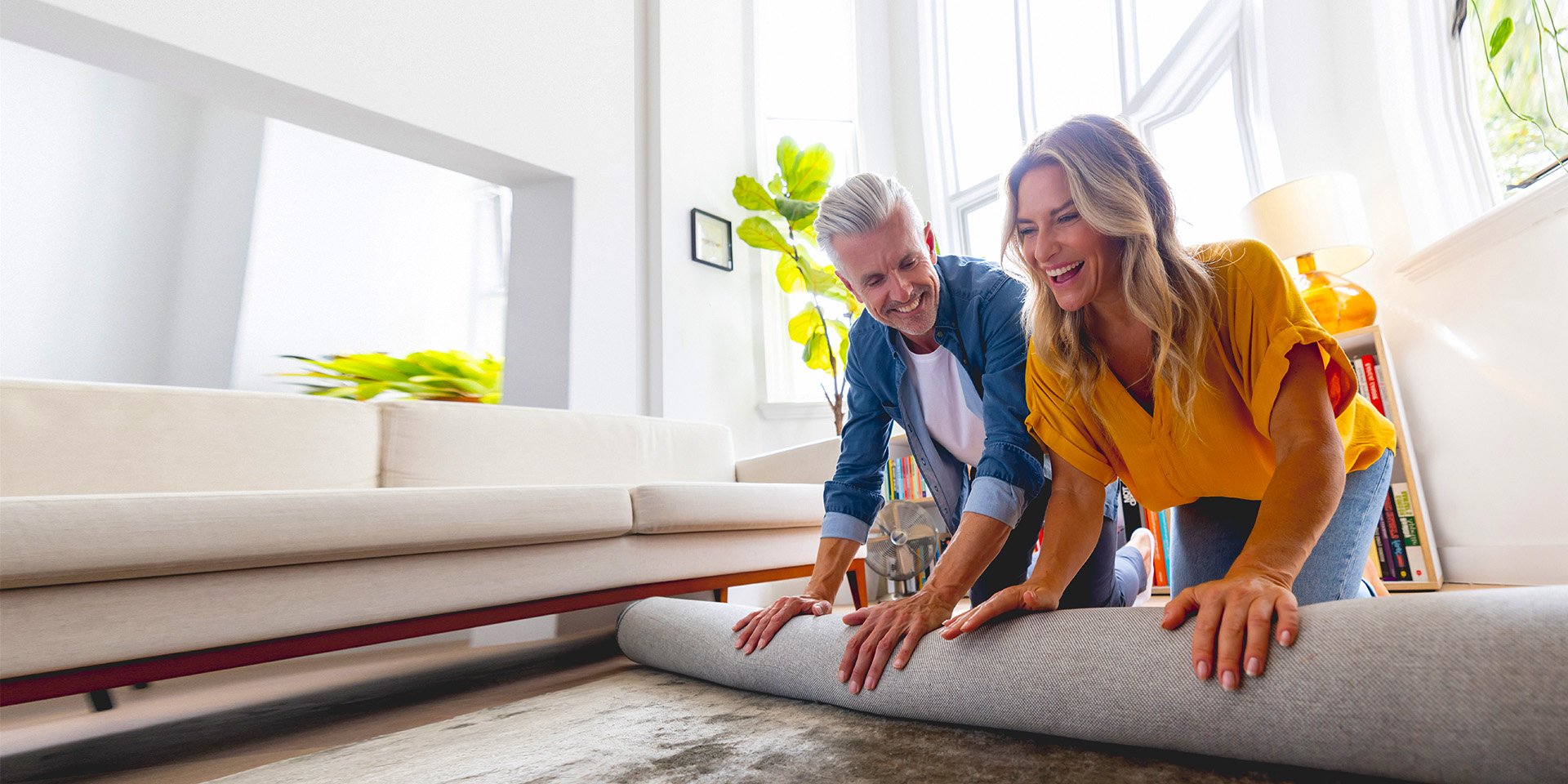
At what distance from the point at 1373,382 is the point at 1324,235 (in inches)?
18.7

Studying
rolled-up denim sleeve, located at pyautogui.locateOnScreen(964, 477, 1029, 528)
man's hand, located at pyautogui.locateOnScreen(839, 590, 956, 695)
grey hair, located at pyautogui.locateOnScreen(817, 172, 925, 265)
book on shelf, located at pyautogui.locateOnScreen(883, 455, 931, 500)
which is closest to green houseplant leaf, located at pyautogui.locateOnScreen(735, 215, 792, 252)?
book on shelf, located at pyautogui.locateOnScreen(883, 455, 931, 500)

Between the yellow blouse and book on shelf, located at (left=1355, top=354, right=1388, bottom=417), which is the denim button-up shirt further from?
book on shelf, located at (left=1355, top=354, right=1388, bottom=417)

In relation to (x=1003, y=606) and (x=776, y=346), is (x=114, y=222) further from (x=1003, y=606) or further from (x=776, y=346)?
(x=1003, y=606)

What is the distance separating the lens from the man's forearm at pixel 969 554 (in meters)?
1.07

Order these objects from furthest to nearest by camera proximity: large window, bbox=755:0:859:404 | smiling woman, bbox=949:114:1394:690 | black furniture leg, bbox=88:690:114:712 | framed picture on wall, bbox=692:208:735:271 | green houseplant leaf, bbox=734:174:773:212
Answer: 1. large window, bbox=755:0:859:404
2. green houseplant leaf, bbox=734:174:773:212
3. framed picture on wall, bbox=692:208:735:271
4. black furniture leg, bbox=88:690:114:712
5. smiling woman, bbox=949:114:1394:690

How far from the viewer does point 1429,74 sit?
2.33m

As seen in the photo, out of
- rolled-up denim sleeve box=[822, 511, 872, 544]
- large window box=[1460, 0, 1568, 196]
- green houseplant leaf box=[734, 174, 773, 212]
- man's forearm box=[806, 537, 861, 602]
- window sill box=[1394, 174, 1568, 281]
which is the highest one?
green houseplant leaf box=[734, 174, 773, 212]

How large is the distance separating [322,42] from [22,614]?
1.97 metres

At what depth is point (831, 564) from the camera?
4.54ft

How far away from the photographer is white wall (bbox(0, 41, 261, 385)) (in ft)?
10.0

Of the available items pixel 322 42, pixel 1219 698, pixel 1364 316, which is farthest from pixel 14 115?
pixel 1364 316

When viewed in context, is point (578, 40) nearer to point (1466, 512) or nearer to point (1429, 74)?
point (1429, 74)

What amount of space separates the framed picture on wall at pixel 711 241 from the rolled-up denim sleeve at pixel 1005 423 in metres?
2.48

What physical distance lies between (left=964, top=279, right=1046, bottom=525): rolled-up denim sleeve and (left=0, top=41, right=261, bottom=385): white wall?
3.46m
